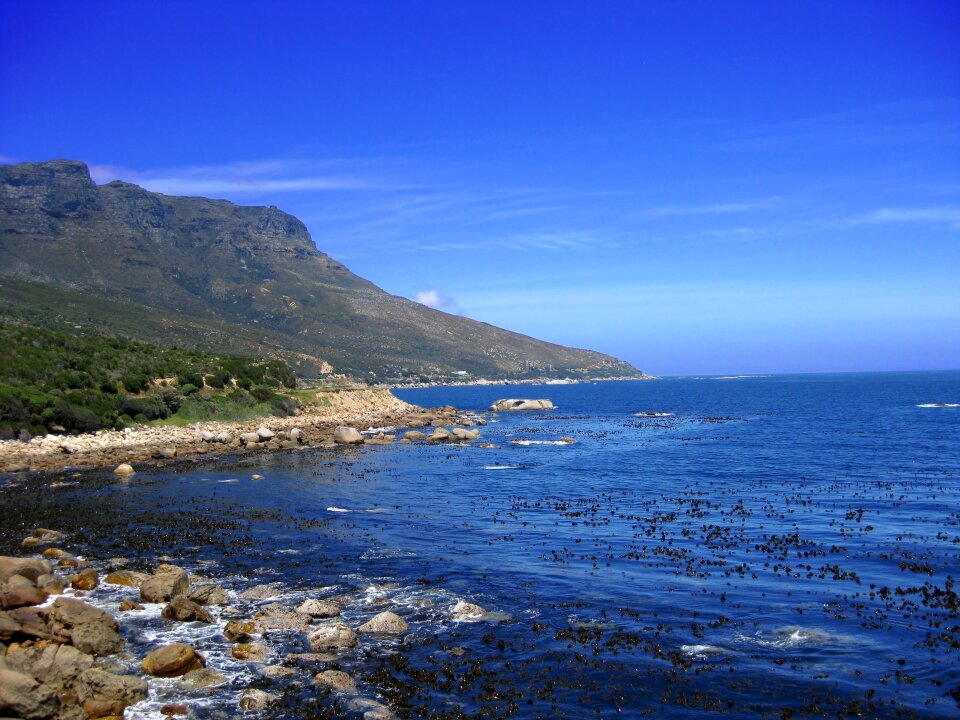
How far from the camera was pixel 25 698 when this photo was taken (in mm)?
13422

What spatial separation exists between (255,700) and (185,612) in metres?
5.86

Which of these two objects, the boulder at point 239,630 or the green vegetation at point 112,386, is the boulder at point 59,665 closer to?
the boulder at point 239,630

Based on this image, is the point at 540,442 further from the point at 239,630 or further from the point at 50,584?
the point at 239,630

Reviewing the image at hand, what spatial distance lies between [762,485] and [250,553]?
30877mm

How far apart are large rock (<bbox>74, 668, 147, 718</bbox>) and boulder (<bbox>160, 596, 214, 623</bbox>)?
13.8 feet

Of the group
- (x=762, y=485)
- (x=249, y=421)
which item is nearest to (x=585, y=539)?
(x=762, y=485)

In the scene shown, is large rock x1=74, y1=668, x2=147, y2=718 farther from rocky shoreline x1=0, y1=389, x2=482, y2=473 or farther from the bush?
the bush

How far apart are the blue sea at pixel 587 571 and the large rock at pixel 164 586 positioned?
1.15m

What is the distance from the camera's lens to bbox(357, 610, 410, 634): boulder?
19.0 m

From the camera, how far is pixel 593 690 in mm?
15633

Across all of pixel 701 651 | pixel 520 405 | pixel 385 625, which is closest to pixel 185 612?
pixel 385 625

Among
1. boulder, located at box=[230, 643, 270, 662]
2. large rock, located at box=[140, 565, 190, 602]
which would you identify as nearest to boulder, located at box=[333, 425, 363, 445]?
large rock, located at box=[140, 565, 190, 602]

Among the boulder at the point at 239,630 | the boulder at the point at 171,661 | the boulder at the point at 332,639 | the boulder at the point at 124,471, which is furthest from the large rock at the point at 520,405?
the boulder at the point at 171,661

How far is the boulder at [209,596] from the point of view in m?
21.0
